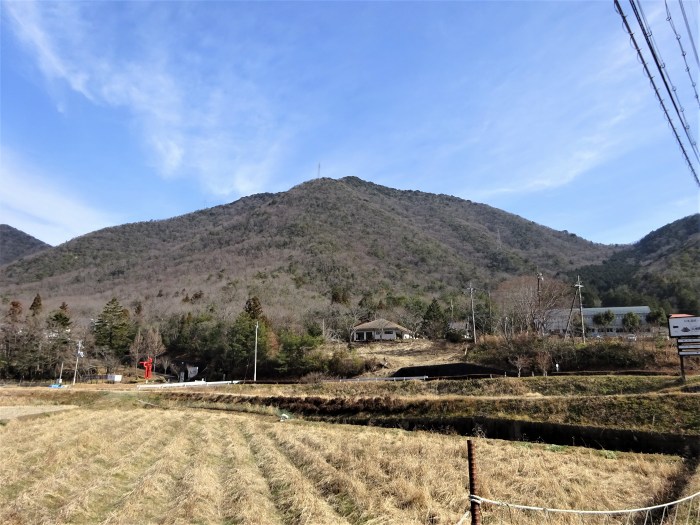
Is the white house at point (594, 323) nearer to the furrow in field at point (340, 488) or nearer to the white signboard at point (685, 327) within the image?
the white signboard at point (685, 327)

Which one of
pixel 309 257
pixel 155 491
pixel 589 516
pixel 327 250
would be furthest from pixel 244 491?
pixel 327 250

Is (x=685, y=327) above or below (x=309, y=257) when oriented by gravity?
below

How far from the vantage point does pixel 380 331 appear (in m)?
66.0

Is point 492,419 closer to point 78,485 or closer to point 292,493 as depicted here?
point 292,493

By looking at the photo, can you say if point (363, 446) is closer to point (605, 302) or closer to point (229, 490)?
point (229, 490)

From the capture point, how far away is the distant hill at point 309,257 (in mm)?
99938

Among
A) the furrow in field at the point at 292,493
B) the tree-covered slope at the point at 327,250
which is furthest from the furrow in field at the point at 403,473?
the tree-covered slope at the point at 327,250

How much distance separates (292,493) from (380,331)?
57378 millimetres

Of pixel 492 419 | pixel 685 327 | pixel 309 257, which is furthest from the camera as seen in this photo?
pixel 309 257

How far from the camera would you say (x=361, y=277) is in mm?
110750

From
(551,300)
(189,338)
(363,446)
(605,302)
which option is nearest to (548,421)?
(363,446)

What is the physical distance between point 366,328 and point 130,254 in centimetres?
12984

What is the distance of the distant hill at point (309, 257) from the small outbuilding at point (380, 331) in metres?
14.0

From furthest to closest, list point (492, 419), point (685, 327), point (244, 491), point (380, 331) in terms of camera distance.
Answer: point (380, 331)
point (685, 327)
point (492, 419)
point (244, 491)
